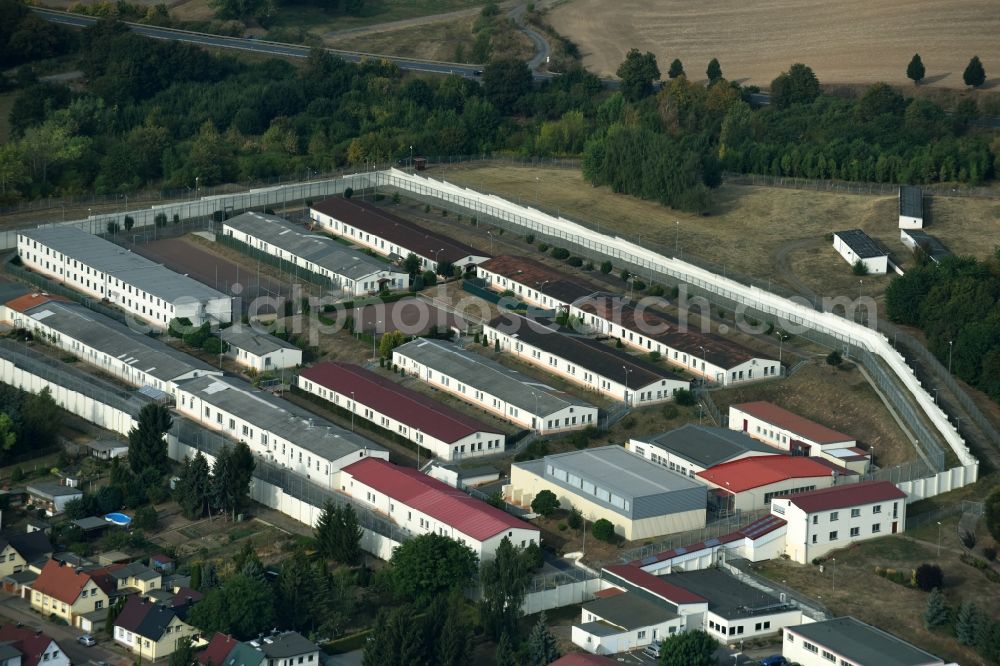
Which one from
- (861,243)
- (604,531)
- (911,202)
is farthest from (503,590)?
(911,202)

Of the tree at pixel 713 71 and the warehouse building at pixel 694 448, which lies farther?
the tree at pixel 713 71

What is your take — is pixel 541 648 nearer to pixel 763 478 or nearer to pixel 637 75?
pixel 763 478

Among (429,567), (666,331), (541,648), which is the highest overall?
(666,331)

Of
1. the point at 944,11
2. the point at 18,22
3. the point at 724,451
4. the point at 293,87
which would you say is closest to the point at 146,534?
the point at 724,451

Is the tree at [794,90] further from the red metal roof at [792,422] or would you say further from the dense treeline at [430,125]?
the red metal roof at [792,422]

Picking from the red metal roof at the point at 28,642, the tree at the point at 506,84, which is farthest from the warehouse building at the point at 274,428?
the tree at the point at 506,84
